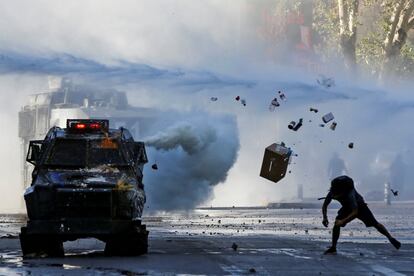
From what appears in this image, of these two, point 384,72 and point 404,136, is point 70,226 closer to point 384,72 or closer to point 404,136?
point 384,72

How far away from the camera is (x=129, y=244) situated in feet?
76.6

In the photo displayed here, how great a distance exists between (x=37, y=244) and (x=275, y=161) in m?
15.6

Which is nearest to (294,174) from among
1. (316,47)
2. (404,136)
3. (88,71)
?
(316,47)

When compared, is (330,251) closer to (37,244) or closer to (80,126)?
(37,244)

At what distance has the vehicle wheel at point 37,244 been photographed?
2309cm

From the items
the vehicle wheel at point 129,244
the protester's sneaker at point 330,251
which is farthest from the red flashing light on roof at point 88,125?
the protester's sneaker at point 330,251

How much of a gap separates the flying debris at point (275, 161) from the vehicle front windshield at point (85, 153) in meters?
12.3

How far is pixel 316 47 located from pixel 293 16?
4886mm

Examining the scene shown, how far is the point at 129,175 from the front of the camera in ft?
79.0

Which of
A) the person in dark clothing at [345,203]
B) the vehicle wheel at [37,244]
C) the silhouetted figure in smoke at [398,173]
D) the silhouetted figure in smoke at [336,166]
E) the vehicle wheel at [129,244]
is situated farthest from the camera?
the silhouetted figure in smoke at [336,166]

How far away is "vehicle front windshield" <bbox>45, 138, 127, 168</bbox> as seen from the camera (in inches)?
959

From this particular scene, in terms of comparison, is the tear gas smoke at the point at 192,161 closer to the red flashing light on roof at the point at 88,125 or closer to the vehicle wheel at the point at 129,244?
the red flashing light on roof at the point at 88,125

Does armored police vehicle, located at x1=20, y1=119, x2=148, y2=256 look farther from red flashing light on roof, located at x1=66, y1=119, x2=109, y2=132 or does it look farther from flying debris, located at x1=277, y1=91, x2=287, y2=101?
flying debris, located at x1=277, y1=91, x2=287, y2=101

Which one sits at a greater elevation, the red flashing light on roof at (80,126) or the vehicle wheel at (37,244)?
the red flashing light on roof at (80,126)
